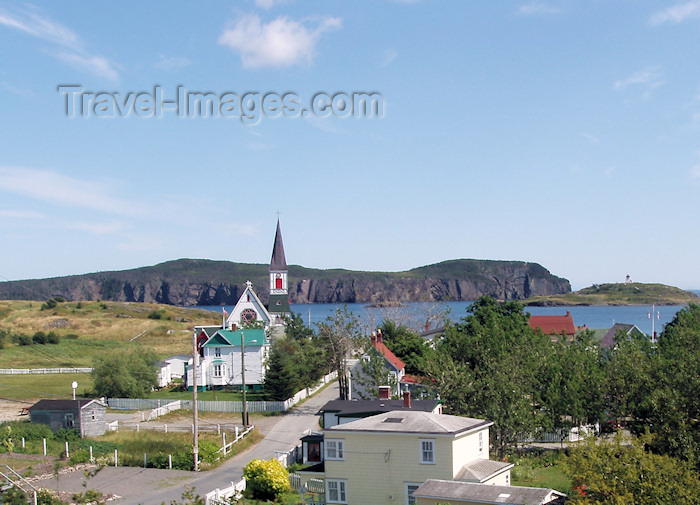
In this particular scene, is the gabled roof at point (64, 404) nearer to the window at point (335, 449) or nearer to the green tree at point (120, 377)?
the green tree at point (120, 377)

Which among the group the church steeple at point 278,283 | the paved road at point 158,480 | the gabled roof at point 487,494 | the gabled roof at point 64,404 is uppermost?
the church steeple at point 278,283

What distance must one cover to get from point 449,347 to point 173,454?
87.4ft

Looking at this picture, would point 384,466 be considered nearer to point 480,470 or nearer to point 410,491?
point 410,491

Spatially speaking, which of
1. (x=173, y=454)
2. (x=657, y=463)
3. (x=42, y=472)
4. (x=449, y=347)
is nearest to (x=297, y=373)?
(x=449, y=347)

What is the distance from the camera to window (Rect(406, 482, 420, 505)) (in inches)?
1224

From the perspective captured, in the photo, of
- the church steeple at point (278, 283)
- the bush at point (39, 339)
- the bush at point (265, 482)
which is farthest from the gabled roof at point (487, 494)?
the bush at point (39, 339)

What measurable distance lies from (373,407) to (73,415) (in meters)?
22.1

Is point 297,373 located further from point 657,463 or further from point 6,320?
point 6,320

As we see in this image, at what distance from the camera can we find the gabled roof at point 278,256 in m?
94.2

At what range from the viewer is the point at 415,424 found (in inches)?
1268

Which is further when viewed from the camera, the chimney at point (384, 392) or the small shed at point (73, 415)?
the small shed at point (73, 415)

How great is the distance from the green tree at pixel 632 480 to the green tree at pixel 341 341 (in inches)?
1567

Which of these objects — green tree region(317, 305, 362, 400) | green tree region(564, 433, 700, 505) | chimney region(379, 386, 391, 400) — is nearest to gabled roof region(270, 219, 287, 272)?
green tree region(317, 305, 362, 400)

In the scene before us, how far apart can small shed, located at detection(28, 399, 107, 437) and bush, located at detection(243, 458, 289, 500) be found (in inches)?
777
